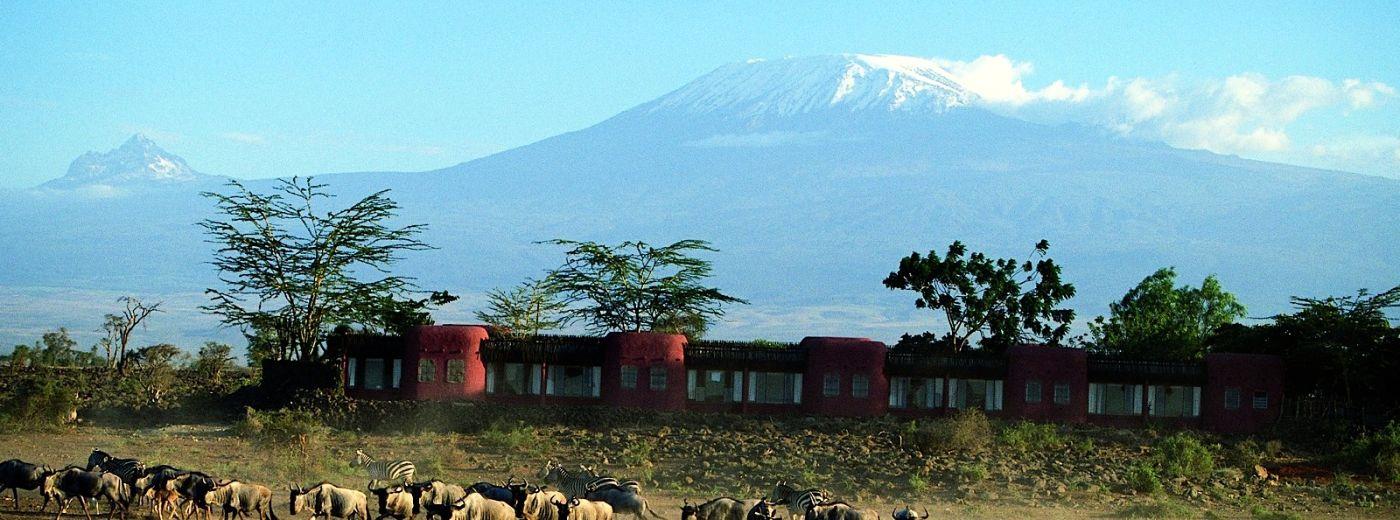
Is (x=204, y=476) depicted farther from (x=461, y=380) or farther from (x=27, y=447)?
(x=461, y=380)

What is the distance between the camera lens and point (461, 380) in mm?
46875

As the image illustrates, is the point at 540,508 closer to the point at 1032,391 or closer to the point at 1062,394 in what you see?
the point at 1032,391

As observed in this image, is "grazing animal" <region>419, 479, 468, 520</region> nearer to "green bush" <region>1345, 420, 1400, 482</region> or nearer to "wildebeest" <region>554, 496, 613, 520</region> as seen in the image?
"wildebeest" <region>554, 496, 613, 520</region>

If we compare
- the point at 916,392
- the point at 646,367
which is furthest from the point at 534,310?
the point at 916,392

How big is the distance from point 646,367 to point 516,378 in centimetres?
411

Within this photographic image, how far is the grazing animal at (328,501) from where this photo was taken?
86.6 feet

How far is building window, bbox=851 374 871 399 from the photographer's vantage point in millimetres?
47219

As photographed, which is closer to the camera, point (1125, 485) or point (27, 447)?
point (1125, 485)

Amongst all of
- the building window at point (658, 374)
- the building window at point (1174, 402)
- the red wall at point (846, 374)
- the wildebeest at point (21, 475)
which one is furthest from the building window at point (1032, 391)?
the wildebeest at point (21, 475)

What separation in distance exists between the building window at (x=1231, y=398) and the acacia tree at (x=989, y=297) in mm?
5921

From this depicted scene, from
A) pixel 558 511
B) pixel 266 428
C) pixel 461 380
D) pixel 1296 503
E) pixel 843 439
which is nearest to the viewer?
pixel 558 511

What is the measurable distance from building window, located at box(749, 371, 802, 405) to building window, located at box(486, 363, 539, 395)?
21.3 feet

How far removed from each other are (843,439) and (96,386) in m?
29.0

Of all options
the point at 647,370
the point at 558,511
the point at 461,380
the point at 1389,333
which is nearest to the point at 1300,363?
the point at 1389,333
